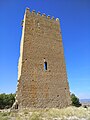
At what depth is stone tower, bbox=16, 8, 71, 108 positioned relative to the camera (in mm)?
14781

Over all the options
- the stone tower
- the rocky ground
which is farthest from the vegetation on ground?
the rocky ground

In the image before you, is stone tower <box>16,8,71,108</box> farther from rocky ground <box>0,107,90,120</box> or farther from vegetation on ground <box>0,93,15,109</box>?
vegetation on ground <box>0,93,15,109</box>

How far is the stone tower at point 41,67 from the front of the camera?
14.8 meters

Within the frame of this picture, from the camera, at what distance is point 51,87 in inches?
634

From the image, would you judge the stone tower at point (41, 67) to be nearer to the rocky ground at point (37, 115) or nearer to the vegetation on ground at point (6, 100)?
the rocky ground at point (37, 115)

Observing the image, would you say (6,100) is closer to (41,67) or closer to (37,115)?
(41,67)

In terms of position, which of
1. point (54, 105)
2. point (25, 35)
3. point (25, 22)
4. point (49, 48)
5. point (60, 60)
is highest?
point (25, 22)

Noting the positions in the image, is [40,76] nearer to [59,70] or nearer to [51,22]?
[59,70]

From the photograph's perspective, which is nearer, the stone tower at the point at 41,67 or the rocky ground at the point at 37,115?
the rocky ground at the point at 37,115

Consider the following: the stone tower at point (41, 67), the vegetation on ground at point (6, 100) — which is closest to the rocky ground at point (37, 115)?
the stone tower at point (41, 67)

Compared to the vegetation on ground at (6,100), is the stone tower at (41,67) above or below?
above

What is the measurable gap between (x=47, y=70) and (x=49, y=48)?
2778 millimetres

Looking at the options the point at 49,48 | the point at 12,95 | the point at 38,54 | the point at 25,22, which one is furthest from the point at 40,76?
the point at 12,95

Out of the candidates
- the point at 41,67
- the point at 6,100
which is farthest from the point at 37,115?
the point at 6,100
